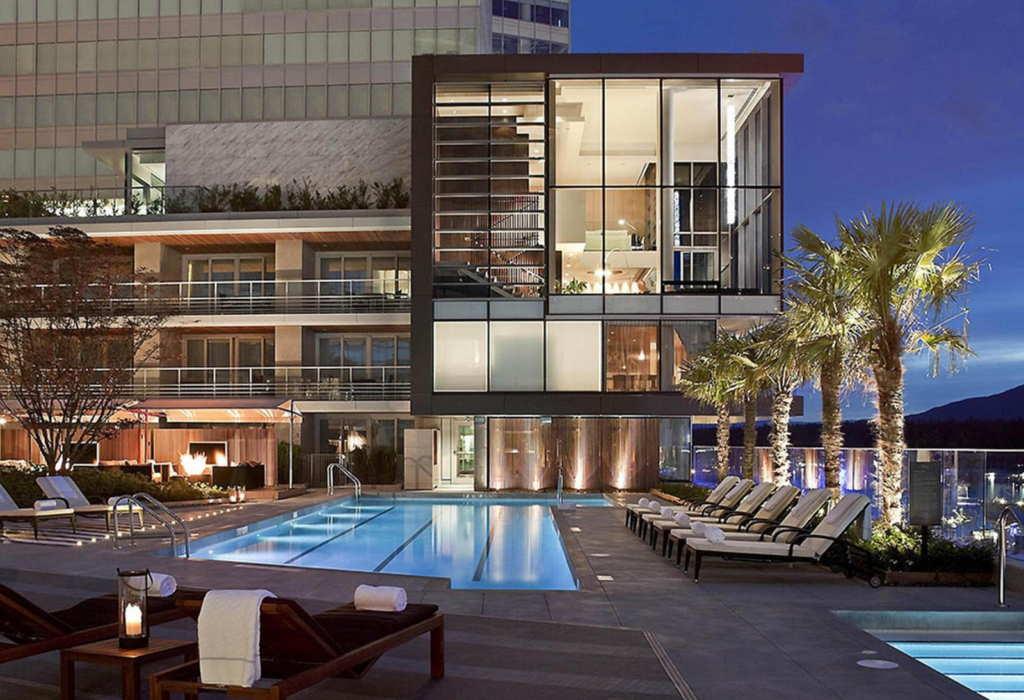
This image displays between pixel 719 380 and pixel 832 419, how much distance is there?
645cm

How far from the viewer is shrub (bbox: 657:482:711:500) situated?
77.3 ft

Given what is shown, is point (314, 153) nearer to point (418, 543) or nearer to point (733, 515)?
point (418, 543)

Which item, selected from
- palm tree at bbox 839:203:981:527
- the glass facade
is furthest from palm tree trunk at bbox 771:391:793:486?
the glass facade

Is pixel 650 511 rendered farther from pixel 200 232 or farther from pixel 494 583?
pixel 200 232

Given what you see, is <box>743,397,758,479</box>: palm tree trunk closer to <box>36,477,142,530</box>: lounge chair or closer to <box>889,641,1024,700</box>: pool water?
<box>36,477,142,530</box>: lounge chair

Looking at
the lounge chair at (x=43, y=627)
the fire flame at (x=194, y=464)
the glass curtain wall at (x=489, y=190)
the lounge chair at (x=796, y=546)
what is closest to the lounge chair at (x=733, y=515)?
the lounge chair at (x=796, y=546)

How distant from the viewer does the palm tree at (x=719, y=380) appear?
2009 cm

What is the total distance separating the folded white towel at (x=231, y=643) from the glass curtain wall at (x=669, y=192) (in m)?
22.4

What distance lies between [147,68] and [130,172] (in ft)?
40.9

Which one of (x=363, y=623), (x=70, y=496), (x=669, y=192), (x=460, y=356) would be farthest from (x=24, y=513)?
(x=669, y=192)

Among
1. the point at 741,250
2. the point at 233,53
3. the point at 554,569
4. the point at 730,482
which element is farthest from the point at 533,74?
the point at 233,53

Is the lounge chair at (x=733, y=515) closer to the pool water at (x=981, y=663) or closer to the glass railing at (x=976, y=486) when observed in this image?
the glass railing at (x=976, y=486)

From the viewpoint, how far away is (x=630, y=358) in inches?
1115

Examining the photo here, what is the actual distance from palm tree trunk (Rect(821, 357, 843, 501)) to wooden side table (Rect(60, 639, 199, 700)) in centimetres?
958
